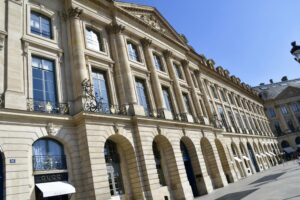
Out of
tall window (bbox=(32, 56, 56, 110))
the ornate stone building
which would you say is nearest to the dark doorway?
the ornate stone building

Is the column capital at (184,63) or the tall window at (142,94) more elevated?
the column capital at (184,63)

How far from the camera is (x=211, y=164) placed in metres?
25.2

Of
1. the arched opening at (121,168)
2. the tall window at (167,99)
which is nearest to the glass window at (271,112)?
the tall window at (167,99)

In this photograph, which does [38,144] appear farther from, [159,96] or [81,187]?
[159,96]

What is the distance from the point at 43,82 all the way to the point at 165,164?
10498 mm

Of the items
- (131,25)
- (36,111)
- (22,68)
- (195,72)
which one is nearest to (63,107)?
(36,111)

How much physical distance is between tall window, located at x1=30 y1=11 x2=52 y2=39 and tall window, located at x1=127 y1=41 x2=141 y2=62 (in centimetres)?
681

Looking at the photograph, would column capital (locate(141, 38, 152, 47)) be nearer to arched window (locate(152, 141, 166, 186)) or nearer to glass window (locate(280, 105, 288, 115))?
arched window (locate(152, 141, 166, 186))

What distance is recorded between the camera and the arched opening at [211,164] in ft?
80.9

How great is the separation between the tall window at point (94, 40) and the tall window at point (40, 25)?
267cm

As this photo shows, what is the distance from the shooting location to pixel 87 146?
13.7 metres

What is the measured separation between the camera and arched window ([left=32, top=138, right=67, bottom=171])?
488 inches

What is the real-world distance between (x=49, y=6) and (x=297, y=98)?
63030mm

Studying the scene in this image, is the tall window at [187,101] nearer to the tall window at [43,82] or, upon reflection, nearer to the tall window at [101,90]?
the tall window at [101,90]
